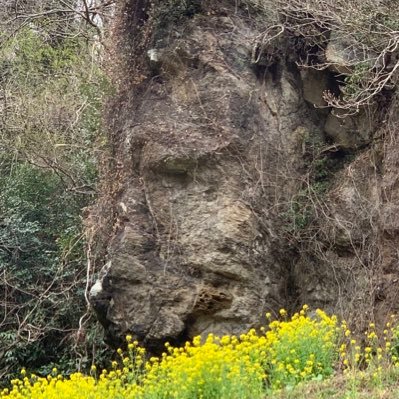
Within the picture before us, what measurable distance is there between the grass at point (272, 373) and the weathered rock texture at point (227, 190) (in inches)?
59.3

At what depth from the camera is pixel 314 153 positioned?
9164mm

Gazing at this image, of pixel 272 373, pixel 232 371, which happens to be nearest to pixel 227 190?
pixel 272 373

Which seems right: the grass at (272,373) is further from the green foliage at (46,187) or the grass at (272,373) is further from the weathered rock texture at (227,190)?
the green foliage at (46,187)

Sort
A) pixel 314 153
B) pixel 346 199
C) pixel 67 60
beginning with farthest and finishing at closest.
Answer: pixel 67 60 → pixel 314 153 → pixel 346 199

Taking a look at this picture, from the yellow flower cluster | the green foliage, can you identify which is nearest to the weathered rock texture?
the green foliage

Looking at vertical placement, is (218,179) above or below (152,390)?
above

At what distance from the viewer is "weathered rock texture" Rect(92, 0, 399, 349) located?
834 cm

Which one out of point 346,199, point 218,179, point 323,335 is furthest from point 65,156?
point 323,335

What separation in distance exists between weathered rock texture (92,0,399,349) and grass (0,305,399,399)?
1.51 metres

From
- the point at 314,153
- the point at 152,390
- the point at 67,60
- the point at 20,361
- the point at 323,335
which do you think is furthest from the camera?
the point at 67,60

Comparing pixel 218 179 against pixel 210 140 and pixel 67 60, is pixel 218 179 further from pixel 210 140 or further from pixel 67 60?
pixel 67 60

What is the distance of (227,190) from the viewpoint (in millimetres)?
8695

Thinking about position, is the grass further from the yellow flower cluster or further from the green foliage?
the green foliage

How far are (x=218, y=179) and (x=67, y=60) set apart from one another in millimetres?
5913
